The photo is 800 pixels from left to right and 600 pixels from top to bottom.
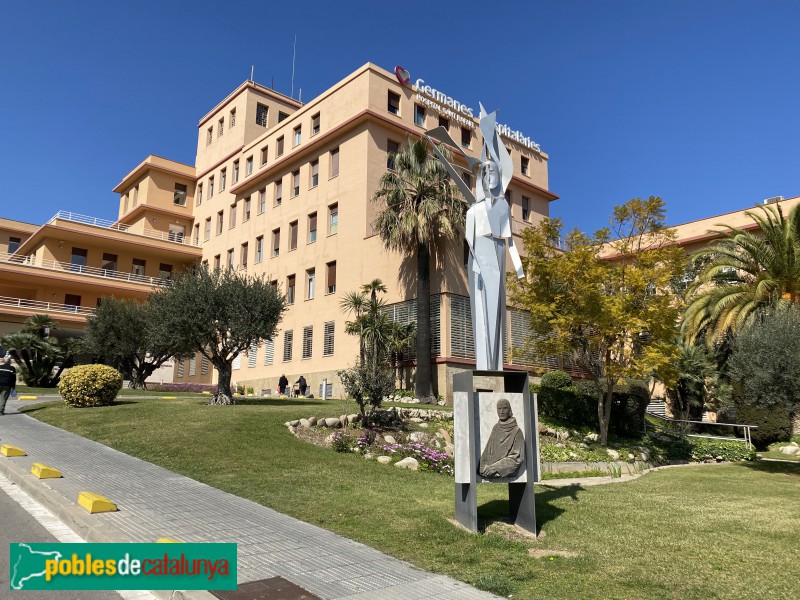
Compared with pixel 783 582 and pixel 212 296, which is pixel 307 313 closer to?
pixel 212 296

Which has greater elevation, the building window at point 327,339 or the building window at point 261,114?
the building window at point 261,114

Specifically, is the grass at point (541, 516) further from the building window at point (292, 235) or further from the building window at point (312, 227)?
the building window at point (292, 235)

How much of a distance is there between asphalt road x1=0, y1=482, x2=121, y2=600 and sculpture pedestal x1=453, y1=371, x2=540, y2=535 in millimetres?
4326

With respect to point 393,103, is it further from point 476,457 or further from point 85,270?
point 476,457

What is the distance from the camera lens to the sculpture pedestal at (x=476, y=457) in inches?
310

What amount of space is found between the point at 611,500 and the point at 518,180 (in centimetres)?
3308

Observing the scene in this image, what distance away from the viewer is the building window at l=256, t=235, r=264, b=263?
40344 mm

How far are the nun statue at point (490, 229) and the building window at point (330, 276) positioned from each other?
20.6m

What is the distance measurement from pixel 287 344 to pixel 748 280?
24.9m

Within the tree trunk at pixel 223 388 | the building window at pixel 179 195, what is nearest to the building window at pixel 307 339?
the tree trunk at pixel 223 388

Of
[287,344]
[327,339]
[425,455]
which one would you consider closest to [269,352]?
[287,344]

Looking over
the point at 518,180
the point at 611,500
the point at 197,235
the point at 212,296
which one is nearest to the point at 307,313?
the point at 212,296

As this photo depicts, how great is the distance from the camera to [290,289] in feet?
121

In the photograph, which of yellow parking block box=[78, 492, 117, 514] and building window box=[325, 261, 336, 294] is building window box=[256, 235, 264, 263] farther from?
yellow parking block box=[78, 492, 117, 514]
